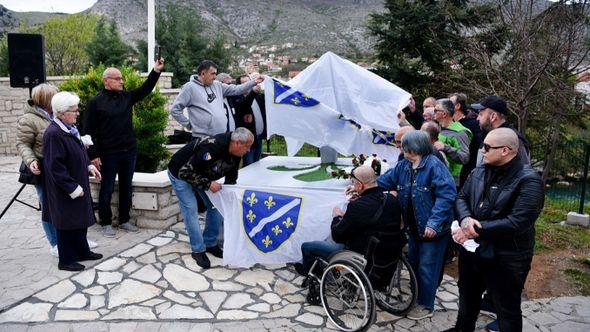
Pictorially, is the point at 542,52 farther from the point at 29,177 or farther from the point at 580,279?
the point at 29,177

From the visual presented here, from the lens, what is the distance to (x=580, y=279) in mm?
5055

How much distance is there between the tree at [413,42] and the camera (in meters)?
13.6

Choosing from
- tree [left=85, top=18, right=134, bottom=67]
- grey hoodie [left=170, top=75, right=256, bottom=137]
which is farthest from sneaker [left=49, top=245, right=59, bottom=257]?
tree [left=85, top=18, right=134, bottom=67]

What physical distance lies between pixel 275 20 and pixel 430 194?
2113 inches

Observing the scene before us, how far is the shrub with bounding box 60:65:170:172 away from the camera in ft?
23.2

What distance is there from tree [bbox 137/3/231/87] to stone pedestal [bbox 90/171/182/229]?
14189 millimetres

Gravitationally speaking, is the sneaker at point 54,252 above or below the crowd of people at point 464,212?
below

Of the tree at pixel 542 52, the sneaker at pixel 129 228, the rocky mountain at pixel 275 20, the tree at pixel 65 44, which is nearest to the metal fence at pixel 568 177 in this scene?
the tree at pixel 542 52

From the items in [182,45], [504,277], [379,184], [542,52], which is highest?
[182,45]

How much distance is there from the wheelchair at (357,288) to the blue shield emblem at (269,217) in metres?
0.61

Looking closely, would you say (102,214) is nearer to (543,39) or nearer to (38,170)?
(38,170)

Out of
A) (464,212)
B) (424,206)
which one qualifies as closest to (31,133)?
(424,206)

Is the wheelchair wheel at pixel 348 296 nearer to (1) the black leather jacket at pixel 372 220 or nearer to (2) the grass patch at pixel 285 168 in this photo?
(1) the black leather jacket at pixel 372 220

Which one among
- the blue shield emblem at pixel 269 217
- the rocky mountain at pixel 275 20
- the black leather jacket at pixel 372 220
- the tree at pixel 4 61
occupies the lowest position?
the blue shield emblem at pixel 269 217
